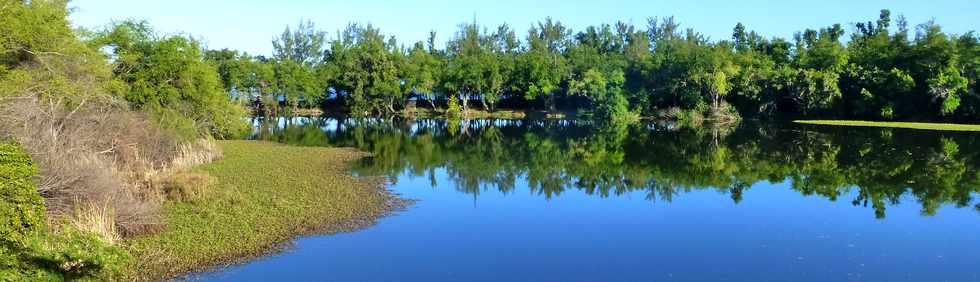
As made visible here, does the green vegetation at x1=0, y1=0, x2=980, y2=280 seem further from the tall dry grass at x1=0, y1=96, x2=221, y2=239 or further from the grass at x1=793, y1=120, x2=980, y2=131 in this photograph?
the grass at x1=793, y1=120, x2=980, y2=131

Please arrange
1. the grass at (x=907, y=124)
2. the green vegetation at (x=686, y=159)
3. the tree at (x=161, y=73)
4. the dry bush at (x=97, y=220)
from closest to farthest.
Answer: the dry bush at (x=97, y=220) → the green vegetation at (x=686, y=159) → the tree at (x=161, y=73) → the grass at (x=907, y=124)

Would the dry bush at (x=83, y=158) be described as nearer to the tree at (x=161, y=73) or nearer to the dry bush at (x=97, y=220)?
the dry bush at (x=97, y=220)

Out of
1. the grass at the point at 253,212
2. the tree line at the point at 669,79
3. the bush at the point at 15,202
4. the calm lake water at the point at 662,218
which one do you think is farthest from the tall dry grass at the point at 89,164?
the tree line at the point at 669,79

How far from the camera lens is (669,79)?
71000 mm

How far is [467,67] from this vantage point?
7975cm

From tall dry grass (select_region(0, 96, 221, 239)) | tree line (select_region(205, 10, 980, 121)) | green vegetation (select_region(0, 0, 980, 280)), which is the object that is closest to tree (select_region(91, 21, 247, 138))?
green vegetation (select_region(0, 0, 980, 280))

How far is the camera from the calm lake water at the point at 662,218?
14.7 m

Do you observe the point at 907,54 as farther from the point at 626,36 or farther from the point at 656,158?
the point at 626,36

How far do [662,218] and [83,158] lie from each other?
15.2 meters

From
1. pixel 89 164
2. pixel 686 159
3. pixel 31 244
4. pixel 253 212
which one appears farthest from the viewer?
pixel 686 159

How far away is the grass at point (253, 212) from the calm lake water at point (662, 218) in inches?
32.6

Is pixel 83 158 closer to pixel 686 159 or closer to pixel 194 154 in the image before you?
pixel 194 154

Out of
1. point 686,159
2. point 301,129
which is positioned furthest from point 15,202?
point 301,129

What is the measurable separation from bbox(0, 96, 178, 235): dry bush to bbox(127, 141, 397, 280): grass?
0.71 meters
